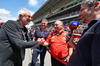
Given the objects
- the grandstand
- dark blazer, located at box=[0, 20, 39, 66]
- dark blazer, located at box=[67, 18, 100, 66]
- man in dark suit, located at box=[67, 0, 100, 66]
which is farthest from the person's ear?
the grandstand

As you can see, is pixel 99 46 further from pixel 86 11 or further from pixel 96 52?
pixel 86 11

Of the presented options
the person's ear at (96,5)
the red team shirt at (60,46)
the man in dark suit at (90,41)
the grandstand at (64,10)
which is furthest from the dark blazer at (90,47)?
the grandstand at (64,10)

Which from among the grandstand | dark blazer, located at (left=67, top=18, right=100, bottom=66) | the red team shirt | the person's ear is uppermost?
the grandstand

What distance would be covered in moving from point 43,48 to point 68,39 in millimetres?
1238

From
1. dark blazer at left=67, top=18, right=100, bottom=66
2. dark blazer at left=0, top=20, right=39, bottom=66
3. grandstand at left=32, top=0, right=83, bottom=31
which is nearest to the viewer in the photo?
dark blazer at left=67, top=18, right=100, bottom=66

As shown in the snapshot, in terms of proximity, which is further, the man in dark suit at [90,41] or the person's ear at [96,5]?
the person's ear at [96,5]

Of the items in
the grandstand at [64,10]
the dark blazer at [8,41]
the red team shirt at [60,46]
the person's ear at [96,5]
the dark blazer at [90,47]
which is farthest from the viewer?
the grandstand at [64,10]

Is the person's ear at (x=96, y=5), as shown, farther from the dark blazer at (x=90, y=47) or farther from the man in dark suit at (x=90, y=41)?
the dark blazer at (x=90, y=47)

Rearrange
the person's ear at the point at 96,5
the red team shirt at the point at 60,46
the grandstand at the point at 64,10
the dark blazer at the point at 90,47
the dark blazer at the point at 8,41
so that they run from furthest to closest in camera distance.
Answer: the grandstand at the point at 64,10
the red team shirt at the point at 60,46
the dark blazer at the point at 8,41
the person's ear at the point at 96,5
the dark blazer at the point at 90,47

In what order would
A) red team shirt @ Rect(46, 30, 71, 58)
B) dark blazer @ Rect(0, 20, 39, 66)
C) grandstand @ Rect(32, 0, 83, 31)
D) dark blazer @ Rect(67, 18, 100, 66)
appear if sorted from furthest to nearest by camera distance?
grandstand @ Rect(32, 0, 83, 31)
red team shirt @ Rect(46, 30, 71, 58)
dark blazer @ Rect(0, 20, 39, 66)
dark blazer @ Rect(67, 18, 100, 66)

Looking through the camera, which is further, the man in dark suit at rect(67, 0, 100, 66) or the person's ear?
the person's ear

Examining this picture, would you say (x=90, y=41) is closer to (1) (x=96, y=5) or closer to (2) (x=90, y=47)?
(2) (x=90, y=47)

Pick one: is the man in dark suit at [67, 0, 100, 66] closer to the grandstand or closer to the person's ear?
the person's ear

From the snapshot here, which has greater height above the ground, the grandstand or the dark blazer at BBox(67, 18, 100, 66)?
the grandstand
